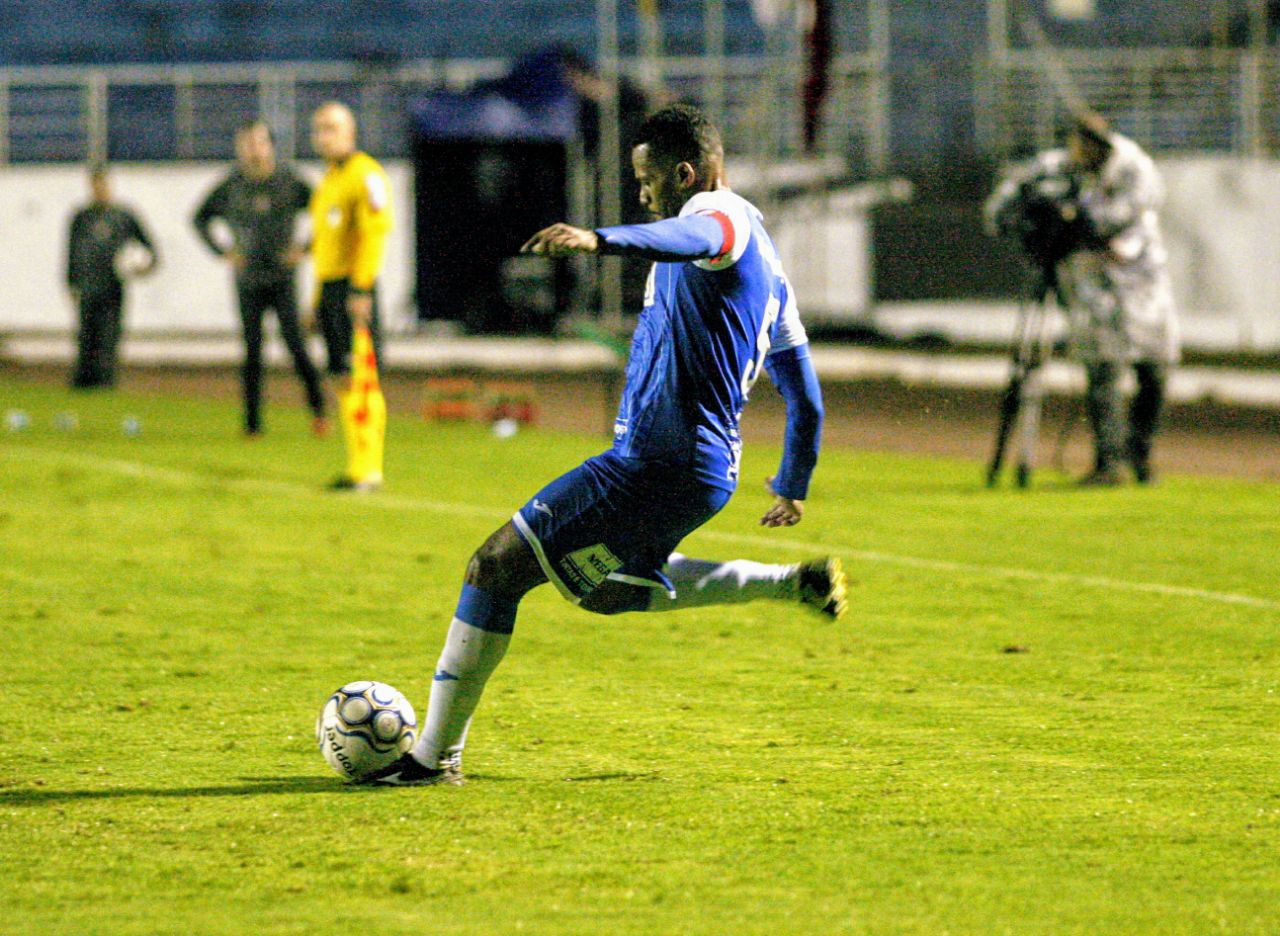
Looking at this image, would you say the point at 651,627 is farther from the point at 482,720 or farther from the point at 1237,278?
the point at 1237,278

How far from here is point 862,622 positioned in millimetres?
8492

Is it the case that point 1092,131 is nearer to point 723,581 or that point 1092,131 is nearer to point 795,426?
point 795,426

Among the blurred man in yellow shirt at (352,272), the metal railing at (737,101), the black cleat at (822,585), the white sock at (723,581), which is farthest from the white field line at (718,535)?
the metal railing at (737,101)

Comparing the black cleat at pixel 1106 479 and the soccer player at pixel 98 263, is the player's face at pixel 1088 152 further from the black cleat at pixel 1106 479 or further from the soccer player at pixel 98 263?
the soccer player at pixel 98 263

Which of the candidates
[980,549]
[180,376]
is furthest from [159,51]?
[980,549]

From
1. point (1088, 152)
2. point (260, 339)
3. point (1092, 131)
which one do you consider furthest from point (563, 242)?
point (260, 339)

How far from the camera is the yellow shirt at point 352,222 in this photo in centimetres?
1270

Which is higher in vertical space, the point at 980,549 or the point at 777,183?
the point at 777,183

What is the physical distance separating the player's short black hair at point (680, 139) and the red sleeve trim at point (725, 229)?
28cm

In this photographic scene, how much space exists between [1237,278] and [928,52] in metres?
7.76

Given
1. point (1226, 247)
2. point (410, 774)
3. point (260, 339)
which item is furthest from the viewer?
point (1226, 247)

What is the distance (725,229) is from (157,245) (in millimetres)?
23869

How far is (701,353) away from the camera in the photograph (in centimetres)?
542

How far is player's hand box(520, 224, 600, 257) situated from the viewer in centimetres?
454
